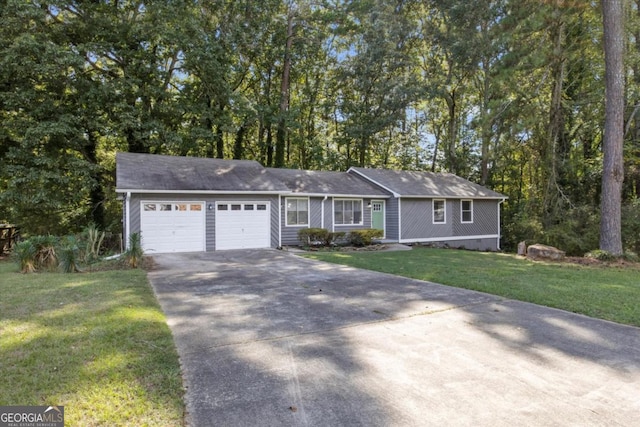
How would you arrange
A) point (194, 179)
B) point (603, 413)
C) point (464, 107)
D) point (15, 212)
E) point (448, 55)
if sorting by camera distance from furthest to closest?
point (464, 107) → point (448, 55) → point (15, 212) → point (194, 179) → point (603, 413)

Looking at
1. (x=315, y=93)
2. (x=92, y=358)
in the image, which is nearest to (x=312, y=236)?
(x=92, y=358)

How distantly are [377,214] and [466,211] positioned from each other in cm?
518

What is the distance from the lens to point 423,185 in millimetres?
19172

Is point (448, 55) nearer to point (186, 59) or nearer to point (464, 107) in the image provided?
point (464, 107)

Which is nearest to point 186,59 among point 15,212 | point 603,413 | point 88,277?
point 15,212

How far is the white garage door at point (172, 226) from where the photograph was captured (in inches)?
495

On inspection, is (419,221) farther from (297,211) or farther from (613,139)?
(613,139)

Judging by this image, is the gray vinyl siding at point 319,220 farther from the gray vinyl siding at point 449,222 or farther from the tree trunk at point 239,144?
the tree trunk at point 239,144

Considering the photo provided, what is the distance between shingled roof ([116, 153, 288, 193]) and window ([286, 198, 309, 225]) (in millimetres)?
1125

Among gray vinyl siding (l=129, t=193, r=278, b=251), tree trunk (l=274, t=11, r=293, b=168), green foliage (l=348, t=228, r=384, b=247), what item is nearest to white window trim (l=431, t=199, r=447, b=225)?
green foliage (l=348, t=228, r=384, b=247)

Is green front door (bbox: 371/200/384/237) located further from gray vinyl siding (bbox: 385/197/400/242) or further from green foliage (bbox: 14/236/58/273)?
green foliage (bbox: 14/236/58/273)

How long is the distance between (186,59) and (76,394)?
1903 centimetres

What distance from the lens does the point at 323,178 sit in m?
18.3

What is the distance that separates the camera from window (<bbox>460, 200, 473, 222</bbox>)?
64.0 ft
